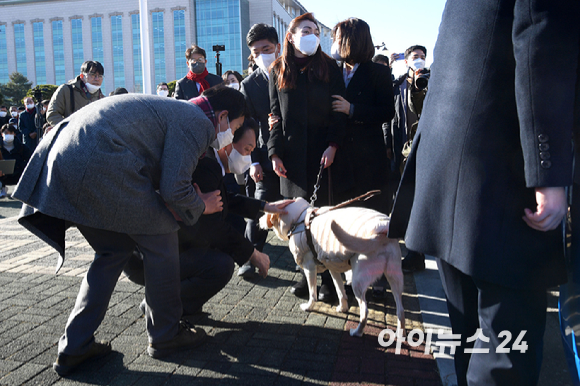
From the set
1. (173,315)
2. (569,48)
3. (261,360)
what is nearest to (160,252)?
(173,315)

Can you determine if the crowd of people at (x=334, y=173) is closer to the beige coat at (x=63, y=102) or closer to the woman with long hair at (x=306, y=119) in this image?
the woman with long hair at (x=306, y=119)

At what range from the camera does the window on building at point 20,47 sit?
80.0m

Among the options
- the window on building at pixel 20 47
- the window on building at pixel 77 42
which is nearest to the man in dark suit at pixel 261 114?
the window on building at pixel 77 42

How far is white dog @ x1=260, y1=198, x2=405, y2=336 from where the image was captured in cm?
302

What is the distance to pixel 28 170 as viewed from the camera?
2600 mm

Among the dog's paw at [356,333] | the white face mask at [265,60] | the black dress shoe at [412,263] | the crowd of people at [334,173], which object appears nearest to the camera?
the crowd of people at [334,173]

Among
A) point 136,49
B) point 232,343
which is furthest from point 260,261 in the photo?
point 136,49

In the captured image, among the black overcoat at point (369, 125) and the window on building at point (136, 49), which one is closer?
the black overcoat at point (369, 125)

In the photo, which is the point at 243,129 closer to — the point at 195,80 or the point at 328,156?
the point at 328,156

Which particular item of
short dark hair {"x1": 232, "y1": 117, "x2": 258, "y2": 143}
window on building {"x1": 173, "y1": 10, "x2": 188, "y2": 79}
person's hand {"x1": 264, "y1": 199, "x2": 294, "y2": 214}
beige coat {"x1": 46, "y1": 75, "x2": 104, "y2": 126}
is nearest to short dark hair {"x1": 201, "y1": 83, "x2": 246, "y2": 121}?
short dark hair {"x1": 232, "y1": 117, "x2": 258, "y2": 143}

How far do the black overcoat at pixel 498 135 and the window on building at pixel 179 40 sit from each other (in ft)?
256

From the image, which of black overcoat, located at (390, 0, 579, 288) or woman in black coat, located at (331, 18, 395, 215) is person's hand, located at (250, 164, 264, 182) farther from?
black overcoat, located at (390, 0, 579, 288)

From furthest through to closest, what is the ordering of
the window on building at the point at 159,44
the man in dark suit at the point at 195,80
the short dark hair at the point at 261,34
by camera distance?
the window on building at the point at 159,44
the man in dark suit at the point at 195,80
the short dark hair at the point at 261,34

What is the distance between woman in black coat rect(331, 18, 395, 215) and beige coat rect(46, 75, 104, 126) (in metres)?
4.45
